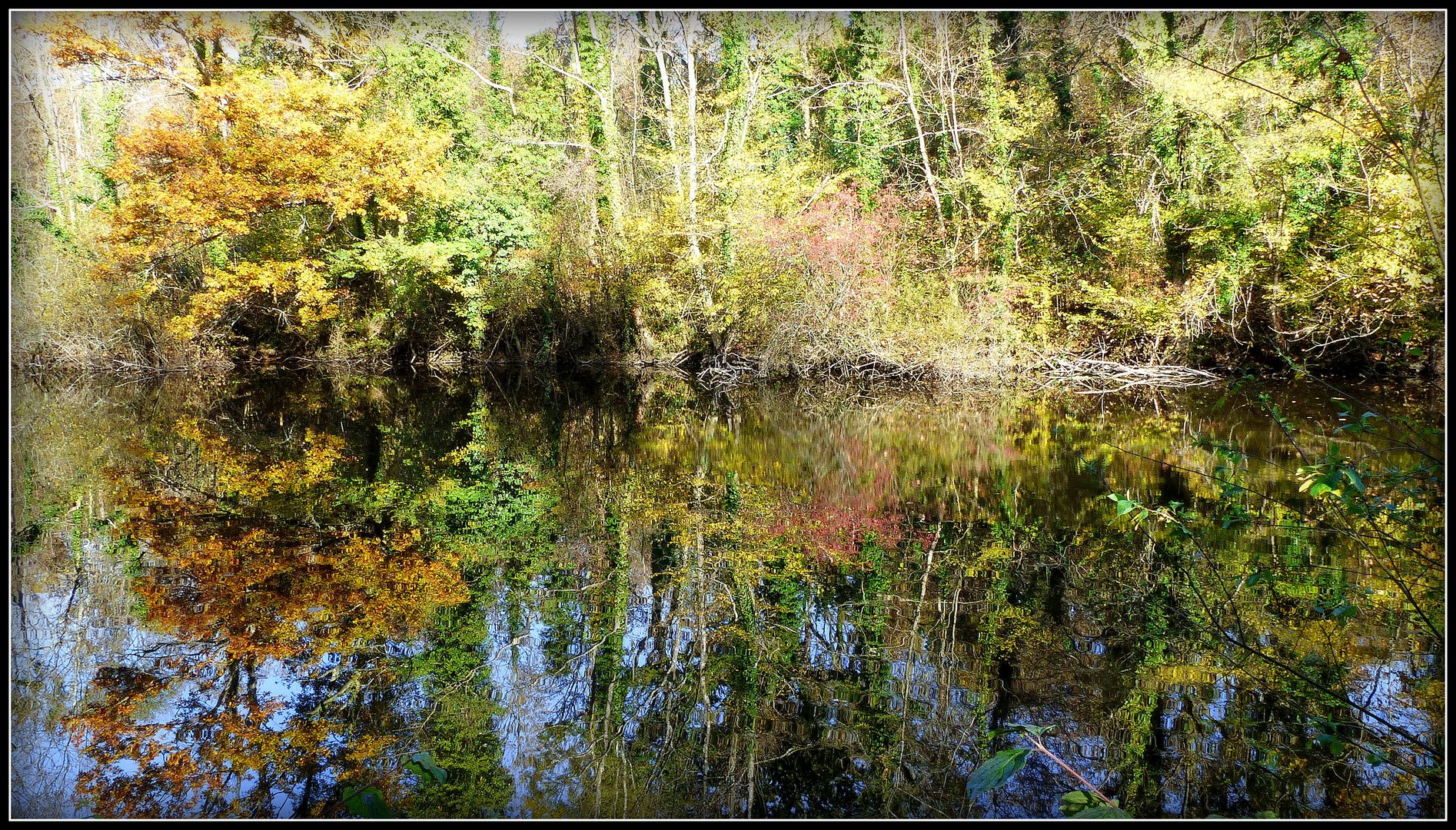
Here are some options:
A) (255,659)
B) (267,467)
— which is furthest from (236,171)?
(255,659)

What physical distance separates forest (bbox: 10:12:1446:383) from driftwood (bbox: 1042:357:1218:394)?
26 cm

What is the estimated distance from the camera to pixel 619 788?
3350mm

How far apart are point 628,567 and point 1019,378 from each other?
1349cm

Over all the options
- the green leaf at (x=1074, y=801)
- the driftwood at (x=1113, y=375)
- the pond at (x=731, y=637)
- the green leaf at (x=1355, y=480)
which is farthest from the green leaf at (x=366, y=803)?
the driftwood at (x=1113, y=375)

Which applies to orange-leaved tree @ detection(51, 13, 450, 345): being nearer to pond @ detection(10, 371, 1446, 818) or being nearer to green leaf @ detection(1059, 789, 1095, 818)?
pond @ detection(10, 371, 1446, 818)

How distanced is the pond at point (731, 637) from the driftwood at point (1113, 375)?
7693 mm

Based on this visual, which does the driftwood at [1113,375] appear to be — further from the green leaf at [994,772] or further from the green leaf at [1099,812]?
the green leaf at [994,772]

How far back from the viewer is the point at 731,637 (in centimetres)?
468

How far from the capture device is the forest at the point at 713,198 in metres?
16.5

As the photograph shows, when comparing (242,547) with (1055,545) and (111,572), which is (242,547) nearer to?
(111,572)

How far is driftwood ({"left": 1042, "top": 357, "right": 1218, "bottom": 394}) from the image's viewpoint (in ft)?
55.1

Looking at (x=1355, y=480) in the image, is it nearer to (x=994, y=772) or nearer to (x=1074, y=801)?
(x=1074, y=801)

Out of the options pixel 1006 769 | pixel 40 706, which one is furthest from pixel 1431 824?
pixel 40 706

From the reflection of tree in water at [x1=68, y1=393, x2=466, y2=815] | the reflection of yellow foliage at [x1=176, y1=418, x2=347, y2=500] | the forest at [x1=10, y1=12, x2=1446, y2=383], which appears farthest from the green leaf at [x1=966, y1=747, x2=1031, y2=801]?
the forest at [x1=10, y1=12, x2=1446, y2=383]
